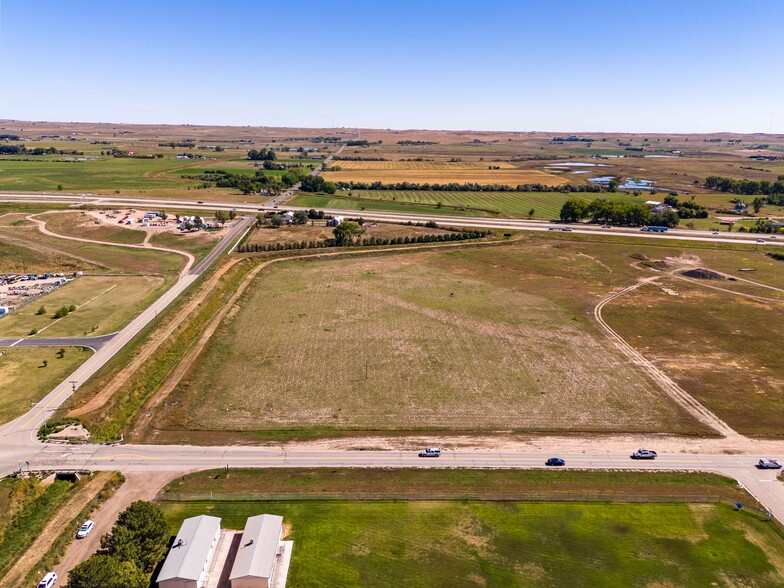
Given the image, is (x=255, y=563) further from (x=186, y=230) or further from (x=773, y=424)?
(x=186, y=230)

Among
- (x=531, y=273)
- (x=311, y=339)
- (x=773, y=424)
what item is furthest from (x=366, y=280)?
(x=773, y=424)

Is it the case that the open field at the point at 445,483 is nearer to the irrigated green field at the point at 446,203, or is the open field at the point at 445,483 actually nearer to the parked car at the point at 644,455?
the parked car at the point at 644,455

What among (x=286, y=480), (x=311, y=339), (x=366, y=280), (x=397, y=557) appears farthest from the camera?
(x=366, y=280)

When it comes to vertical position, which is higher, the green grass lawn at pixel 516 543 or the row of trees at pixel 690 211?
the row of trees at pixel 690 211

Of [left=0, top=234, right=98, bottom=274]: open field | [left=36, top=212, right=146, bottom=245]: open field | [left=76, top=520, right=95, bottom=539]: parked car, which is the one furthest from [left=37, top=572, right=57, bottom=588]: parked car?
[left=36, top=212, right=146, bottom=245]: open field

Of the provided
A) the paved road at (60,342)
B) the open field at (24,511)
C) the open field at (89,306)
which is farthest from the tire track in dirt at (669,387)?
the open field at (89,306)

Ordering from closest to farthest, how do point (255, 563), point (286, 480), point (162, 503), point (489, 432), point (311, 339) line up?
1. point (255, 563)
2. point (162, 503)
3. point (286, 480)
4. point (489, 432)
5. point (311, 339)

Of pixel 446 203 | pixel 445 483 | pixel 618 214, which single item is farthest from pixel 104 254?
pixel 618 214
